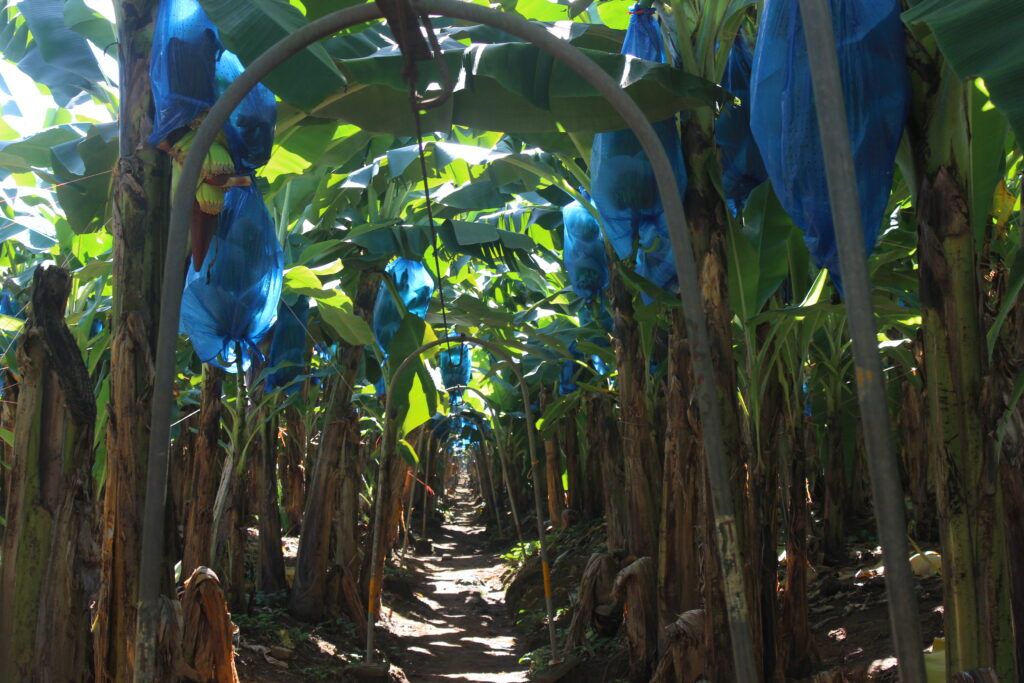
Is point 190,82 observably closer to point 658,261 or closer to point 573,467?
point 658,261

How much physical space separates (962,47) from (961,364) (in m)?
Result: 0.84

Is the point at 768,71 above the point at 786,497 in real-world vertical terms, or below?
above

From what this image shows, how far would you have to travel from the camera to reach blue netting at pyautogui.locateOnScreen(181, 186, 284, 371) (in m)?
3.79

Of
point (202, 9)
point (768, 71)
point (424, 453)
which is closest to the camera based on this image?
point (768, 71)

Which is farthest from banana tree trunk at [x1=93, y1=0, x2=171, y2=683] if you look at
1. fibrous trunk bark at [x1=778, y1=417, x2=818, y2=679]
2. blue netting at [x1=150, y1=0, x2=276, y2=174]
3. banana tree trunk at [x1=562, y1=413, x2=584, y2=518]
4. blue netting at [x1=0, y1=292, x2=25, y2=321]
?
banana tree trunk at [x1=562, y1=413, x2=584, y2=518]

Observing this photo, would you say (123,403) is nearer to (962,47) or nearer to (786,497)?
(962,47)

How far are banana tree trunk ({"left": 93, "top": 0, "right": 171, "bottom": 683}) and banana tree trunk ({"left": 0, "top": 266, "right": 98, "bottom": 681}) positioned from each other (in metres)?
0.07

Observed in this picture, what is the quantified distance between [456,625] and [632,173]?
27.0 ft

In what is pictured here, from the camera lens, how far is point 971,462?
7.23 feet

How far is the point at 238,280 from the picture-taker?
3.82 m

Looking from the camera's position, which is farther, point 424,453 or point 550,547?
point 424,453

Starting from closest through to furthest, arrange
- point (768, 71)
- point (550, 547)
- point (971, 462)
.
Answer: point (971, 462), point (768, 71), point (550, 547)

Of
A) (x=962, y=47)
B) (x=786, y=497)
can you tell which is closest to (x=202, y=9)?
(x=962, y=47)

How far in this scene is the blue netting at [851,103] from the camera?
2178mm
